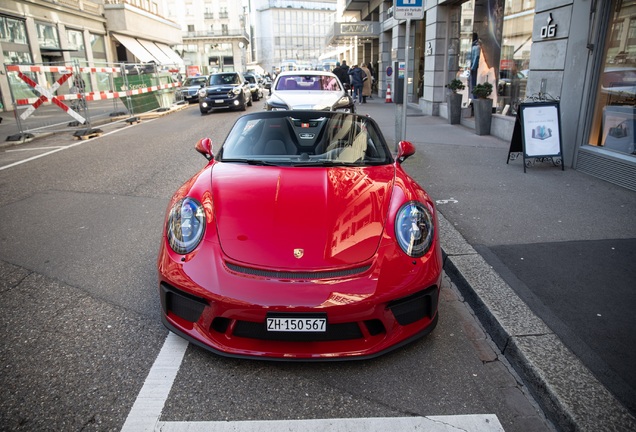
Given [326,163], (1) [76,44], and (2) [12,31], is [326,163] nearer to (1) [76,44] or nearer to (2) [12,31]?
(2) [12,31]

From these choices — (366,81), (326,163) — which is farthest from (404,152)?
(366,81)

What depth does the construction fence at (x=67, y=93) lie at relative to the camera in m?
12.4

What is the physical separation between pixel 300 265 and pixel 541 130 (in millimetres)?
6100

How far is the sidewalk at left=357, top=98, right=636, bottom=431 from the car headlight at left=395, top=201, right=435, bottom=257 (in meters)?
0.75

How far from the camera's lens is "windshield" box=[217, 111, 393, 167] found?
12.1 feet

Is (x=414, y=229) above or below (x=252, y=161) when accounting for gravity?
below

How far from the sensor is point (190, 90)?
1045 inches

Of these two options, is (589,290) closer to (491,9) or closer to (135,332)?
(135,332)

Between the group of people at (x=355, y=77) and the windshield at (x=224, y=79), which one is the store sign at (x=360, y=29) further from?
the windshield at (x=224, y=79)

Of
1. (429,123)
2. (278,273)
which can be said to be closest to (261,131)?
(278,273)

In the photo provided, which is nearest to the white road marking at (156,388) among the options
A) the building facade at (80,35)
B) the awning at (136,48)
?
the building facade at (80,35)

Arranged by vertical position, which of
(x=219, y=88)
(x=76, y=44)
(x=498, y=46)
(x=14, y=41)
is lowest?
(x=219, y=88)

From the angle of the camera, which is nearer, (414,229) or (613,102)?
(414,229)

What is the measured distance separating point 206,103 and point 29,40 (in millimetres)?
13689
